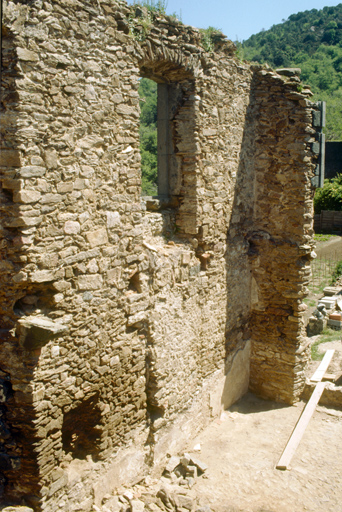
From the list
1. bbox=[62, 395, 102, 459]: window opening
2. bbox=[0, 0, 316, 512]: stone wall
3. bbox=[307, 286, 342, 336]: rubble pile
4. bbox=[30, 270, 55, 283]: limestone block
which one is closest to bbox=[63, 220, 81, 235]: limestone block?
bbox=[0, 0, 316, 512]: stone wall

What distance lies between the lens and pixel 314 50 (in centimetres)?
5288

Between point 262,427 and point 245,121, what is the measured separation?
4.53 meters

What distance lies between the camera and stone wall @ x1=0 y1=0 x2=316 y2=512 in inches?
139

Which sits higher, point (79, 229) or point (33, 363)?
point (79, 229)

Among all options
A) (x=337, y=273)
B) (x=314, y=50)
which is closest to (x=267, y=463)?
(x=337, y=273)

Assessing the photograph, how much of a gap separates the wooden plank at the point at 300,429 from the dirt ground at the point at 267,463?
0.37ft

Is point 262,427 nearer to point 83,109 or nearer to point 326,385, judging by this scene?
point 326,385

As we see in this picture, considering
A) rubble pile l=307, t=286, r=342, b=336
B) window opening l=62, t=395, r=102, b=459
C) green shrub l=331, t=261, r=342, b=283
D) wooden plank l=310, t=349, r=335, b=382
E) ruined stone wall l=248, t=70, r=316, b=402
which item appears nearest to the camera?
window opening l=62, t=395, r=102, b=459

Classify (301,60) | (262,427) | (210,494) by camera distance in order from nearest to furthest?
(210,494), (262,427), (301,60)

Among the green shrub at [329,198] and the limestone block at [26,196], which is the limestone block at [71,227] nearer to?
A: the limestone block at [26,196]

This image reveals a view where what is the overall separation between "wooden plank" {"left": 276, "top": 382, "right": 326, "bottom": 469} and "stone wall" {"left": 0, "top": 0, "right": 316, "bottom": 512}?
379 mm

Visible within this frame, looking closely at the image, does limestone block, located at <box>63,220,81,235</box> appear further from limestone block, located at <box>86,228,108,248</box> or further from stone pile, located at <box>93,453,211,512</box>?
stone pile, located at <box>93,453,211,512</box>

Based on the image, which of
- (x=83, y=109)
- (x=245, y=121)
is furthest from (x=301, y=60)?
(x=83, y=109)

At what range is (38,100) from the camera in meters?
3.44
